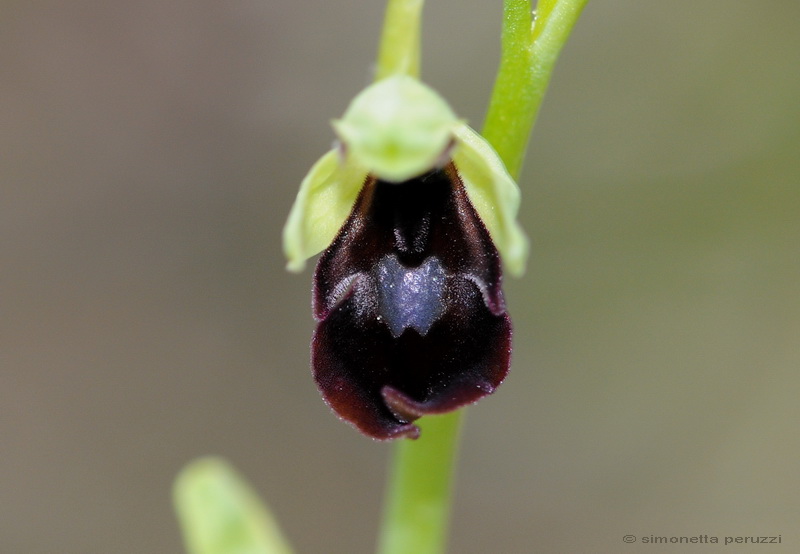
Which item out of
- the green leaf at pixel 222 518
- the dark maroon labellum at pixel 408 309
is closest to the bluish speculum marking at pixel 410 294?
the dark maroon labellum at pixel 408 309

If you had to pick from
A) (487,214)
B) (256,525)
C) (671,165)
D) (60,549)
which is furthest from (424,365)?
(60,549)

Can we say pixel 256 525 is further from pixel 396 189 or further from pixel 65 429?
pixel 65 429

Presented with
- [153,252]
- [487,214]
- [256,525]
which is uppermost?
[153,252]

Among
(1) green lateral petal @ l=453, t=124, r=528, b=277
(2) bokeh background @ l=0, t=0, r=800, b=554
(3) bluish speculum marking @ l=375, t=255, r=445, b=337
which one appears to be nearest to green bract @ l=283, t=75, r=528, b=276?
(1) green lateral petal @ l=453, t=124, r=528, b=277

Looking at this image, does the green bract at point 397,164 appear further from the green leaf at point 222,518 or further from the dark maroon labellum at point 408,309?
the green leaf at point 222,518

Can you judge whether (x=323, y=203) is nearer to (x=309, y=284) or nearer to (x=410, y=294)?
(x=410, y=294)

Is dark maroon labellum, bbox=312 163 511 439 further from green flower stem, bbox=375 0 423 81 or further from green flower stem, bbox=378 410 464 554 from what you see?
→ green flower stem, bbox=378 410 464 554
